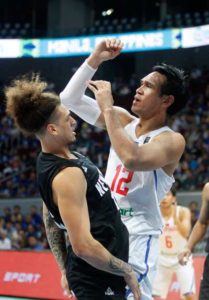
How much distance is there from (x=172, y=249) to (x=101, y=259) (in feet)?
15.9

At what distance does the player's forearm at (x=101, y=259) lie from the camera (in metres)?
2.53

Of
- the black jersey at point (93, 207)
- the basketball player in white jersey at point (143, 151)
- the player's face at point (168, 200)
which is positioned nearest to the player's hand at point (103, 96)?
the basketball player in white jersey at point (143, 151)

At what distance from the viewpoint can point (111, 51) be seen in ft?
11.3

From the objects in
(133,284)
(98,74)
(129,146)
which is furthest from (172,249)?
(98,74)

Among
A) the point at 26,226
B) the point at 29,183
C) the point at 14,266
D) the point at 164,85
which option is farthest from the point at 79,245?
the point at 29,183

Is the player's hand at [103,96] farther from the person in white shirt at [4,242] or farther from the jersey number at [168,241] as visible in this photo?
the person in white shirt at [4,242]

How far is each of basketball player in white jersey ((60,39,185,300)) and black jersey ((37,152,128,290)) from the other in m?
0.32

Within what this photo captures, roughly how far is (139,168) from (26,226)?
35.0 ft

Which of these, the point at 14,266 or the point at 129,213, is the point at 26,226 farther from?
the point at 129,213

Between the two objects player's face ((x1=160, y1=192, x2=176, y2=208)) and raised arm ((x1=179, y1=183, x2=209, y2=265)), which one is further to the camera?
player's face ((x1=160, y1=192, x2=176, y2=208))

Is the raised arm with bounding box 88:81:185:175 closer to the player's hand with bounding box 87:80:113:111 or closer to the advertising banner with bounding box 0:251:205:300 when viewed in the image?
the player's hand with bounding box 87:80:113:111

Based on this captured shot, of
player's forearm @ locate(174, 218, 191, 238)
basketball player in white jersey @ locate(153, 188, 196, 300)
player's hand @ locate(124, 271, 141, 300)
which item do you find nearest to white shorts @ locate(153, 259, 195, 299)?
basketball player in white jersey @ locate(153, 188, 196, 300)

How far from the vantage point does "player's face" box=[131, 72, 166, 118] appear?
3354 mm

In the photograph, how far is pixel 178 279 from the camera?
6914 millimetres
